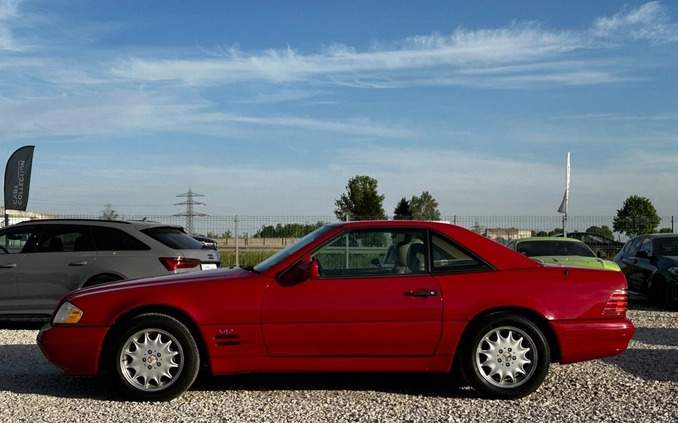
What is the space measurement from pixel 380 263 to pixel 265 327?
42.2 inches

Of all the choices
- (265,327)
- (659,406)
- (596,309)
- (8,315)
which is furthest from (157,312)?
(8,315)

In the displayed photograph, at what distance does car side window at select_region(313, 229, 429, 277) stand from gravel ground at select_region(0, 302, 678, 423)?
101cm

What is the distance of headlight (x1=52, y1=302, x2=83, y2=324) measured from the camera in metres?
6.20

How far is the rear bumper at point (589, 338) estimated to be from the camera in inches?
241

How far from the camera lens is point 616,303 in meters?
6.23

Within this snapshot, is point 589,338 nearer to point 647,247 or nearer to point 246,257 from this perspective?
point 647,247

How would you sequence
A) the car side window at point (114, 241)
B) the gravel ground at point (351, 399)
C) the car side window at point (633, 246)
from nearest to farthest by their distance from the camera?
the gravel ground at point (351, 399) → the car side window at point (114, 241) → the car side window at point (633, 246)

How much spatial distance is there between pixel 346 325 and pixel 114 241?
566 centimetres

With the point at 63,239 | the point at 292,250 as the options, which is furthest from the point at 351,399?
the point at 63,239

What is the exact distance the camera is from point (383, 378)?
698 centimetres

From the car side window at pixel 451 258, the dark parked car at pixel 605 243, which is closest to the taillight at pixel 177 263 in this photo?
the car side window at pixel 451 258

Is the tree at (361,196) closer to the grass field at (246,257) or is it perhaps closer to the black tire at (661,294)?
Result: the grass field at (246,257)

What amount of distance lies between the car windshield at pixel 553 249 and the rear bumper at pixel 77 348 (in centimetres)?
957

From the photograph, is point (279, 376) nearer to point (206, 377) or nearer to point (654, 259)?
point (206, 377)
